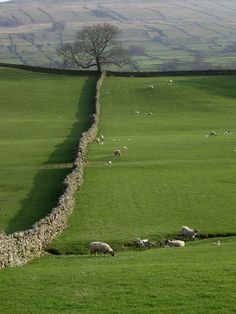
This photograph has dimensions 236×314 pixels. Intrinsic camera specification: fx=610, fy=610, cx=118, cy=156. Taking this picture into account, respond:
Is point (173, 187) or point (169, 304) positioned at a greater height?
point (169, 304)

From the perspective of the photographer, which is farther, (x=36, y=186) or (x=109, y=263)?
(x=36, y=186)

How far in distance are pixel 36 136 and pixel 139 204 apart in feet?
83.8

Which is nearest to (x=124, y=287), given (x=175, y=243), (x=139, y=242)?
→ (x=175, y=243)

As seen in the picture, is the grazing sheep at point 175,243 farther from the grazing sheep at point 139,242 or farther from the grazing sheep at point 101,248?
the grazing sheep at point 101,248

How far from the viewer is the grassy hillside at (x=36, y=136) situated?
32938 mm

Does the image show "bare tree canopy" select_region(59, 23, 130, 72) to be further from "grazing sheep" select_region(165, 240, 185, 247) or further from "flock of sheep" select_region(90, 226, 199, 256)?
"grazing sheep" select_region(165, 240, 185, 247)

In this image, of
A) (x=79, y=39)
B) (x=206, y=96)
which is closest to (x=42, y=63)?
(x=79, y=39)

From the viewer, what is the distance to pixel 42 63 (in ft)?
600

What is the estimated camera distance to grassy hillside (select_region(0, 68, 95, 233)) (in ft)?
108

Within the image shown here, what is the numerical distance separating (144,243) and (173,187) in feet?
33.8

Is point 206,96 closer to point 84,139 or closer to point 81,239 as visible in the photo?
point 84,139

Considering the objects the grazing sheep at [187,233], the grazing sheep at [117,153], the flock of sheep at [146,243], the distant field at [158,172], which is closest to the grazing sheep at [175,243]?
the flock of sheep at [146,243]

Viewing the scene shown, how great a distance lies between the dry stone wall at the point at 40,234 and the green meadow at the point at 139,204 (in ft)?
1.46

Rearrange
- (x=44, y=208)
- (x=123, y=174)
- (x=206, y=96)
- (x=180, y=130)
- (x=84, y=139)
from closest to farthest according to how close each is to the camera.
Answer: (x=44, y=208)
(x=123, y=174)
(x=84, y=139)
(x=180, y=130)
(x=206, y=96)
